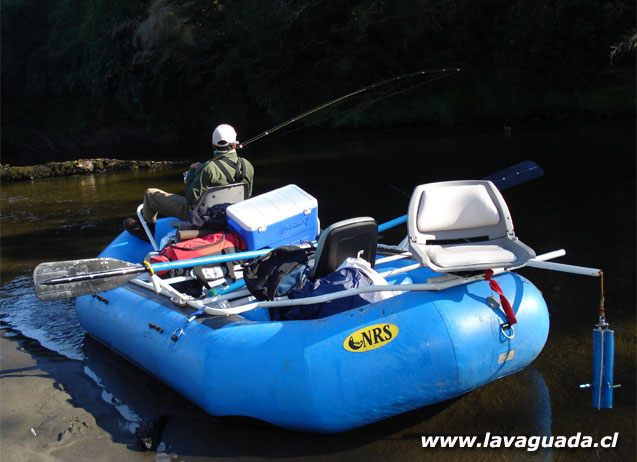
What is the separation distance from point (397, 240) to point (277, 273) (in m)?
3.40

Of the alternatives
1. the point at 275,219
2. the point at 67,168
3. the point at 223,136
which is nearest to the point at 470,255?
the point at 275,219

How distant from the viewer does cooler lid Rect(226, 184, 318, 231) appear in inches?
182

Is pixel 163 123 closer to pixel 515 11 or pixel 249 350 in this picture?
pixel 515 11

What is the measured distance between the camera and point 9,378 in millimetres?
4484

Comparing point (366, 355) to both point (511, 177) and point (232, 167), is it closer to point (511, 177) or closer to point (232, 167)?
point (232, 167)

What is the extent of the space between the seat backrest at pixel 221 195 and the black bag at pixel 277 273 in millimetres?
1073

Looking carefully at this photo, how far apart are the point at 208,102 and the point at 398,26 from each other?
7470mm

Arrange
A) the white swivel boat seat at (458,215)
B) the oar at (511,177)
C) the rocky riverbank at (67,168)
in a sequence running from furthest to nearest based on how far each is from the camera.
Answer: the rocky riverbank at (67,168) < the oar at (511,177) < the white swivel boat seat at (458,215)

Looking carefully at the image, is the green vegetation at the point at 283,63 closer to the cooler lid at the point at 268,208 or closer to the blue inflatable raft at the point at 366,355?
the cooler lid at the point at 268,208

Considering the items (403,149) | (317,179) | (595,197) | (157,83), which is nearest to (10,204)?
(317,179)

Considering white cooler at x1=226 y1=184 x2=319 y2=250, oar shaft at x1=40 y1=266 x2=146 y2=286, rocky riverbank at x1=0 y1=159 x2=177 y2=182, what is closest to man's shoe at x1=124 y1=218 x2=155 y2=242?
white cooler at x1=226 y1=184 x2=319 y2=250

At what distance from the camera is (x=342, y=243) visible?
12.5ft

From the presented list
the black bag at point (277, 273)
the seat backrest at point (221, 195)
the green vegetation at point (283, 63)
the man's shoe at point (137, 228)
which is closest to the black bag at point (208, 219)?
the seat backrest at point (221, 195)

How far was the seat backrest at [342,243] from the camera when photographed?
3777mm
